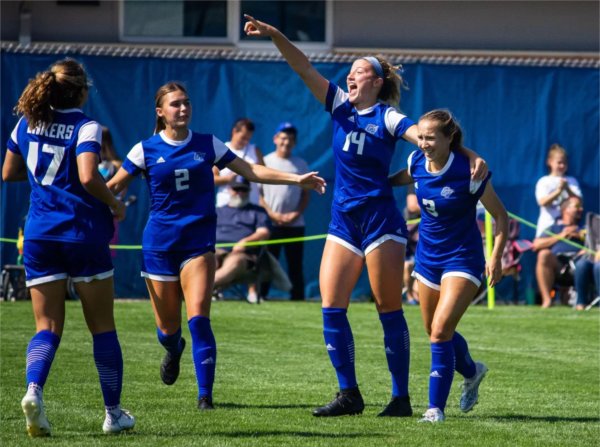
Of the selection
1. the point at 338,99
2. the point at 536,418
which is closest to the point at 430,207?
the point at 338,99

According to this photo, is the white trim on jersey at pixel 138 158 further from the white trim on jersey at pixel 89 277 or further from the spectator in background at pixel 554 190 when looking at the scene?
Result: the spectator in background at pixel 554 190

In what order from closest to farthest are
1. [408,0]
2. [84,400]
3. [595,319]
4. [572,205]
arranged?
[84,400]
[595,319]
[572,205]
[408,0]

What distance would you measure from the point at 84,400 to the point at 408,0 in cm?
1145

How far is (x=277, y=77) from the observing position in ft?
54.1

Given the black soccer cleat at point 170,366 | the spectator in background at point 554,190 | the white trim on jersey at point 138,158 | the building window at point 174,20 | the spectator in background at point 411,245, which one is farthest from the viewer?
the building window at point 174,20

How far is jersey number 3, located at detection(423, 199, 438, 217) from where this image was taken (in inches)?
292

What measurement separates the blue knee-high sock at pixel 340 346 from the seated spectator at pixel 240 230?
291 inches

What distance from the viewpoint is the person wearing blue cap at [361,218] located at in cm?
747

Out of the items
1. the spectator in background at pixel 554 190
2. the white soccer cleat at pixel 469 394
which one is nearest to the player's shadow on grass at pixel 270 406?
Result: the white soccer cleat at pixel 469 394

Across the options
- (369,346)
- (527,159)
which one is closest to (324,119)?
(527,159)

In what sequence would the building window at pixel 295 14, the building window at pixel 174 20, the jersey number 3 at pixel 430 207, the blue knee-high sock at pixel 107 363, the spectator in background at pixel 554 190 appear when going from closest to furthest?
the blue knee-high sock at pixel 107 363, the jersey number 3 at pixel 430 207, the spectator in background at pixel 554 190, the building window at pixel 174 20, the building window at pixel 295 14

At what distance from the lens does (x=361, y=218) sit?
295 inches

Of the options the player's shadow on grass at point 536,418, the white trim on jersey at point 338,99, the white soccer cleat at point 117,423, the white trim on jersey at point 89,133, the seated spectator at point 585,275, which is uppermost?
the white trim on jersey at point 338,99

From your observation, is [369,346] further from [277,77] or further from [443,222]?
[277,77]
